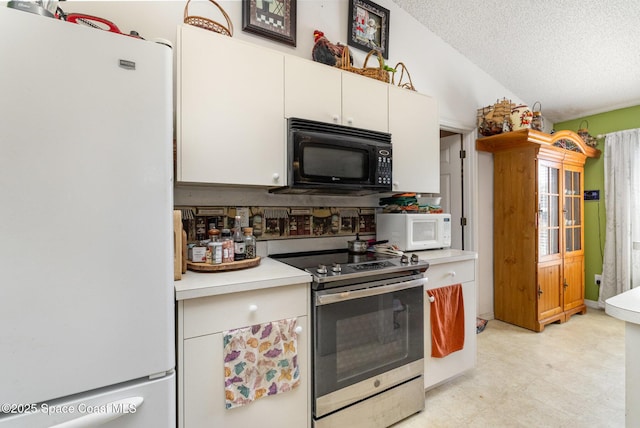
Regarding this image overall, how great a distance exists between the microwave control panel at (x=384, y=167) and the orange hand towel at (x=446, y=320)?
2.45ft

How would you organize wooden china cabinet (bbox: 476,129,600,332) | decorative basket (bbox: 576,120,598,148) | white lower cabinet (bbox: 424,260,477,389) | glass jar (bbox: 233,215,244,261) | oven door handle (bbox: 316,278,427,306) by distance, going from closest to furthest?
oven door handle (bbox: 316,278,427,306), glass jar (bbox: 233,215,244,261), white lower cabinet (bbox: 424,260,477,389), wooden china cabinet (bbox: 476,129,600,332), decorative basket (bbox: 576,120,598,148)

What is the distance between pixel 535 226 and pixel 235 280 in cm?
290

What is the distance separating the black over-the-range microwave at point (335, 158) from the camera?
1.67 metres

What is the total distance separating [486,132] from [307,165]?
2.30m

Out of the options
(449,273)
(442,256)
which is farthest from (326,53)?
(449,273)

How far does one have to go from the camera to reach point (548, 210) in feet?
10.1

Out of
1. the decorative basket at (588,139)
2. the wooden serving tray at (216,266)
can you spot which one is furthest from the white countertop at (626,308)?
the decorative basket at (588,139)

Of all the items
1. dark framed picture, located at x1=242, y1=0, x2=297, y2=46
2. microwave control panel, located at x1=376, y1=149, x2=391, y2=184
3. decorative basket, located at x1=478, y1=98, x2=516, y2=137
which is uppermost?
dark framed picture, located at x1=242, y1=0, x2=297, y2=46

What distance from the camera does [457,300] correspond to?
1996 mm

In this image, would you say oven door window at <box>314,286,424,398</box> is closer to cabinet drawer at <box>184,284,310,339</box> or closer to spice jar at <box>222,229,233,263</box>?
cabinet drawer at <box>184,284,310,339</box>

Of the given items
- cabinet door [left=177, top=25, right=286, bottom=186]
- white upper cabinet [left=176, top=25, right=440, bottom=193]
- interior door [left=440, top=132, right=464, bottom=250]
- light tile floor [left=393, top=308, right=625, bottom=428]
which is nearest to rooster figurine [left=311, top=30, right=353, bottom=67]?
white upper cabinet [left=176, top=25, right=440, bottom=193]

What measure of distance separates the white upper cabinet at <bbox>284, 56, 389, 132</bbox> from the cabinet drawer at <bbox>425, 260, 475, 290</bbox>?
98cm

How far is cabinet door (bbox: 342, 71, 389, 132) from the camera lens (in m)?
1.92

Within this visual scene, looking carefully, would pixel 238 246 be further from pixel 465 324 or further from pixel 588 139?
pixel 588 139
